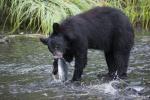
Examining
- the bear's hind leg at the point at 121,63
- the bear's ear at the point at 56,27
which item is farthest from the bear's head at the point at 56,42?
the bear's hind leg at the point at 121,63

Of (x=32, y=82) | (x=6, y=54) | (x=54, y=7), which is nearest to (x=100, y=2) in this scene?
(x=54, y=7)

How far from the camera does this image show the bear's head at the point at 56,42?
266 inches

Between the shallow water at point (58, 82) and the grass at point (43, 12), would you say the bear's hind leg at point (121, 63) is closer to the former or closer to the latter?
the shallow water at point (58, 82)

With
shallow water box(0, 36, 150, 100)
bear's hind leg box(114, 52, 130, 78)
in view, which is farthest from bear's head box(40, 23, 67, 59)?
bear's hind leg box(114, 52, 130, 78)

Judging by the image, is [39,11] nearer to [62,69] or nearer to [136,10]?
[136,10]

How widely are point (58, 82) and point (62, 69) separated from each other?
0.24 m

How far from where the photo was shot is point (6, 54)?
31.5 feet

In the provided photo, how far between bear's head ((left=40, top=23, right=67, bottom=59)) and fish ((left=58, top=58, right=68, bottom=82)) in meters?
0.26

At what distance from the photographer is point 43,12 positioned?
11648 millimetres

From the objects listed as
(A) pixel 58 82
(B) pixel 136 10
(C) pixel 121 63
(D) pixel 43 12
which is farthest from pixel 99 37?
(B) pixel 136 10

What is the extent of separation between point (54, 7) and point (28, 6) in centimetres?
64

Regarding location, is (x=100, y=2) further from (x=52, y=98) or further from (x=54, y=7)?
(x=52, y=98)

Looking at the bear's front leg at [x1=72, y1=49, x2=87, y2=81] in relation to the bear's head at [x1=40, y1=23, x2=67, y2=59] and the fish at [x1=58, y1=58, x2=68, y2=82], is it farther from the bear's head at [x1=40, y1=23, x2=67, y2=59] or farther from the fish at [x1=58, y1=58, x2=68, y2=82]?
the bear's head at [x1=40, y1=23, x2=67, y2=59]

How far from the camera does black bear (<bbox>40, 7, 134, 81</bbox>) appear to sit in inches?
278
